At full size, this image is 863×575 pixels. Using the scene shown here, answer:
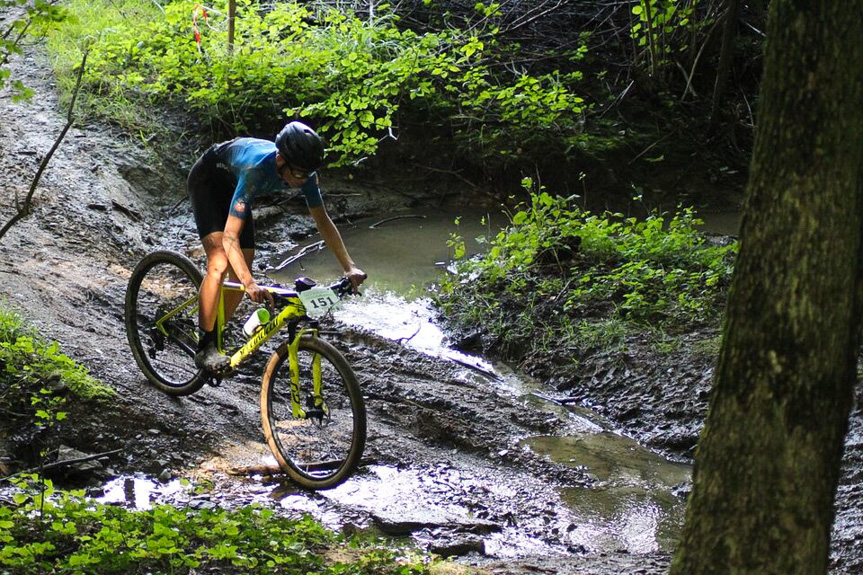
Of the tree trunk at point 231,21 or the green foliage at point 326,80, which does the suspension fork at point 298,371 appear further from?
the tree trunk at point 231,21

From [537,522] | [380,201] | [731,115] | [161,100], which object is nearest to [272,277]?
[380,201]

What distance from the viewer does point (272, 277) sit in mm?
9438

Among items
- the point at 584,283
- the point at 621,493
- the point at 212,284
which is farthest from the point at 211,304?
the point at 584,283

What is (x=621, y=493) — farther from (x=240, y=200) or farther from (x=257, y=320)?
(x=240, y=200)

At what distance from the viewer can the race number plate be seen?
16.7ft

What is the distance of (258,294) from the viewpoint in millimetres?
5176

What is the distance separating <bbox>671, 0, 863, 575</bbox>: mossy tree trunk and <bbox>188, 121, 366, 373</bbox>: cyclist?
2948 mm

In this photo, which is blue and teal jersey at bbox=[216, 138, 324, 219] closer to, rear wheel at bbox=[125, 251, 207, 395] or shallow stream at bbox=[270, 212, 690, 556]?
rear wheel at bbox=[125, 251, 207, 395]

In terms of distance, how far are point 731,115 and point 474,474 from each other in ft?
28.4

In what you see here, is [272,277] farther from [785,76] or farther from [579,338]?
[785,76]

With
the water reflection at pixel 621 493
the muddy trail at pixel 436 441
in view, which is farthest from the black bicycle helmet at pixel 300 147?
the water reflection at pixel 621 493

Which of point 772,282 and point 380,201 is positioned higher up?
point 380,201

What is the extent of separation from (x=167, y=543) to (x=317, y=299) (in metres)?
1.72

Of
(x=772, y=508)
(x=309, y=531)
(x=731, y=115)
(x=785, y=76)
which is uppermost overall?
(x=731, y=115)
